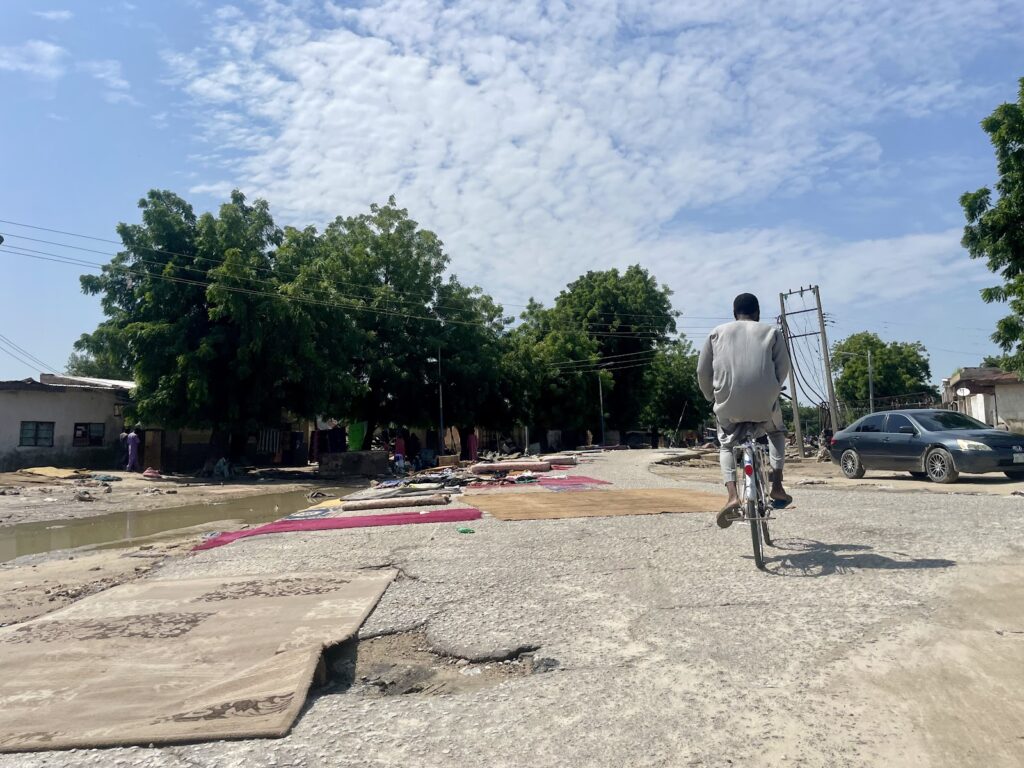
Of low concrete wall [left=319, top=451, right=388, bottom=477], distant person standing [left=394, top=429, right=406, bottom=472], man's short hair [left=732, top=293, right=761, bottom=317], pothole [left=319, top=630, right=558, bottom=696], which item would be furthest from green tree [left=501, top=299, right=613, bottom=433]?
pothole [left=319, top=630, right=558, bottom=696]

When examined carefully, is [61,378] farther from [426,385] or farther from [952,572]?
[952,572]

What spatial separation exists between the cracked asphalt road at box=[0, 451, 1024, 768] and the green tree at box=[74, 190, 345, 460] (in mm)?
21170

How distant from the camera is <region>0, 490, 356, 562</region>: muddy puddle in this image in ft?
35.9

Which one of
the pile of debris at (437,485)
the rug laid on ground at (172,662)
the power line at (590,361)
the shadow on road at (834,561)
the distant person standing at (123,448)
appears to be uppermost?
the power line at (590,361)

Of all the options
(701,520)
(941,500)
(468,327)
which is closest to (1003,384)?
(468,327)

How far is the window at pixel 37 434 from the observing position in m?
28.3

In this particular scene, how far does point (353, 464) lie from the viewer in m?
→ 27.2

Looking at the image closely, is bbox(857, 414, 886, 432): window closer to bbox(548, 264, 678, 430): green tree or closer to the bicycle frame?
the bicycle frame

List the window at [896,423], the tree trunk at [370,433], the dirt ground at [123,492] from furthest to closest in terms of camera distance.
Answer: the tree trunk at [370,433]
the dirt ground at [123,492]
the window at [896,423]

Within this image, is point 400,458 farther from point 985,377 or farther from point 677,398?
point 677,398

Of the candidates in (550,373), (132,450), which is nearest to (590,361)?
(550,373)

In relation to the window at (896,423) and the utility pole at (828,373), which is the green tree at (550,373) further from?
the window at (896,423)

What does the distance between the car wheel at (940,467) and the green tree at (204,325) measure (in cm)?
1992

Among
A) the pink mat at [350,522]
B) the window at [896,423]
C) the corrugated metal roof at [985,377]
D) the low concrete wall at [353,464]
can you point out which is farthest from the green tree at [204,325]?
the corrugated metal roof at [985,377]
